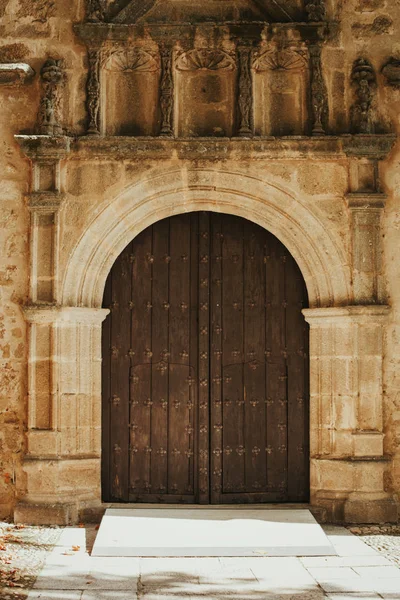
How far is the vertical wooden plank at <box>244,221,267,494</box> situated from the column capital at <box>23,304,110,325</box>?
1.31m

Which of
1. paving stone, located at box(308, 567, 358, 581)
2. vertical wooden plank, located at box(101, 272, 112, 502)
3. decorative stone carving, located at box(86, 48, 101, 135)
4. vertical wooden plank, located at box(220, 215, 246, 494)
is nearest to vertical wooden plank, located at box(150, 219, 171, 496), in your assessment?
vertical wooden plank, located at box(101, 272, 112, 502)

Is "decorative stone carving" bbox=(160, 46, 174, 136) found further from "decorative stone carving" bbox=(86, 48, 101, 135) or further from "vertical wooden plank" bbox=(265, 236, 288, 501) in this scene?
"vertical wooden plank" bbox=(265, 236, 288, 501)

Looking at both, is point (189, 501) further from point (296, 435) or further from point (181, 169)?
point (181, 169)

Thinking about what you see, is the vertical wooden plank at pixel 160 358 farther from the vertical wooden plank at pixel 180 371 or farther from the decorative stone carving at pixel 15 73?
the decorative stone carving at pixel 15 73

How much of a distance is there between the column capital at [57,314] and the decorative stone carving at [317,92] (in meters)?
2.32

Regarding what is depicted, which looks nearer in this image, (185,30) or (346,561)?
(346,561)

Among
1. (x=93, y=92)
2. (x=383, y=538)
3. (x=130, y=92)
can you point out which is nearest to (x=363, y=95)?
(x=130, y=92)

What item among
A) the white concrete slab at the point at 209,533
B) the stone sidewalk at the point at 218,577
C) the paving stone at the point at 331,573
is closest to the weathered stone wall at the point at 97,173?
the white concrete slab at the point at 209,533

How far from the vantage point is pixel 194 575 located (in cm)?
537

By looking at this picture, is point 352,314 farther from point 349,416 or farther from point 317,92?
point 317,92

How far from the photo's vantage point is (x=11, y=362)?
6926 mm

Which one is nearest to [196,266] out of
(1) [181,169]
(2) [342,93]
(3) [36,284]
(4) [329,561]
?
(1) [181,169]

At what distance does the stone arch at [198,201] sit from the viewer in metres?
6.95

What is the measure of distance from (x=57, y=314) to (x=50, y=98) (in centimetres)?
172
